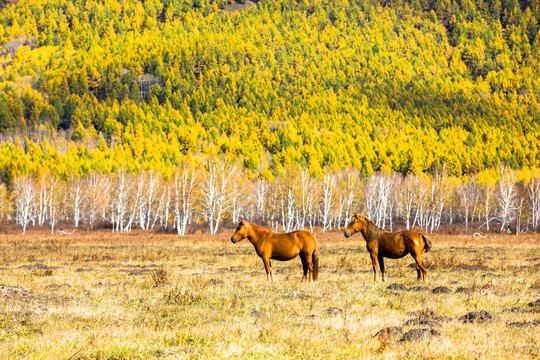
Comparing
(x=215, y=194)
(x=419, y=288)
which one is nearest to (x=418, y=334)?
(x=419, y=288)

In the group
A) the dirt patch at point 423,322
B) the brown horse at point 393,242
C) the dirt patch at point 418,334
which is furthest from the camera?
the brown horse at point 393,242

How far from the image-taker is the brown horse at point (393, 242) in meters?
16.2

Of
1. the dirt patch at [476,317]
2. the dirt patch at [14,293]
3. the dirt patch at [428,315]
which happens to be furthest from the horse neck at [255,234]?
the dirt patch at [476,317]

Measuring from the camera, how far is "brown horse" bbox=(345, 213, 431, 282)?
1622 centimetres

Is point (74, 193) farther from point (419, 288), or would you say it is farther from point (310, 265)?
point (419, 288)

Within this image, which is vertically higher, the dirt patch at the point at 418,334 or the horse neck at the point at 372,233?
the horse neck at the point at 372,233

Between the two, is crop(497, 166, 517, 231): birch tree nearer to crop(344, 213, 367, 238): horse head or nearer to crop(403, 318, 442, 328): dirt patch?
crop(344, 213, 367, 238): horse head

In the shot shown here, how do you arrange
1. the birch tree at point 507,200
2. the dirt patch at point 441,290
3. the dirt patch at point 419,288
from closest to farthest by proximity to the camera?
the dirt patch at point 441,290 → the dirt patch at point 419,288 → the birch tree at point 507,200

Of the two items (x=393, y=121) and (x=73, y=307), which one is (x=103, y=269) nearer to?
(x=73, y=307)

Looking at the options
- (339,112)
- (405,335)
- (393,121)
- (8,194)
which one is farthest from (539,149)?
(405,335)

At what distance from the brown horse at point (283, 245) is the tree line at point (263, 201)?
60858 mm

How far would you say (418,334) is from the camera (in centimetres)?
855

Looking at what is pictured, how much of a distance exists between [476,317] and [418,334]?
254 centimetres

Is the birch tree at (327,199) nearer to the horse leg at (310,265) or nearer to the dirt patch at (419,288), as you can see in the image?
the horse leg at (310,265)
